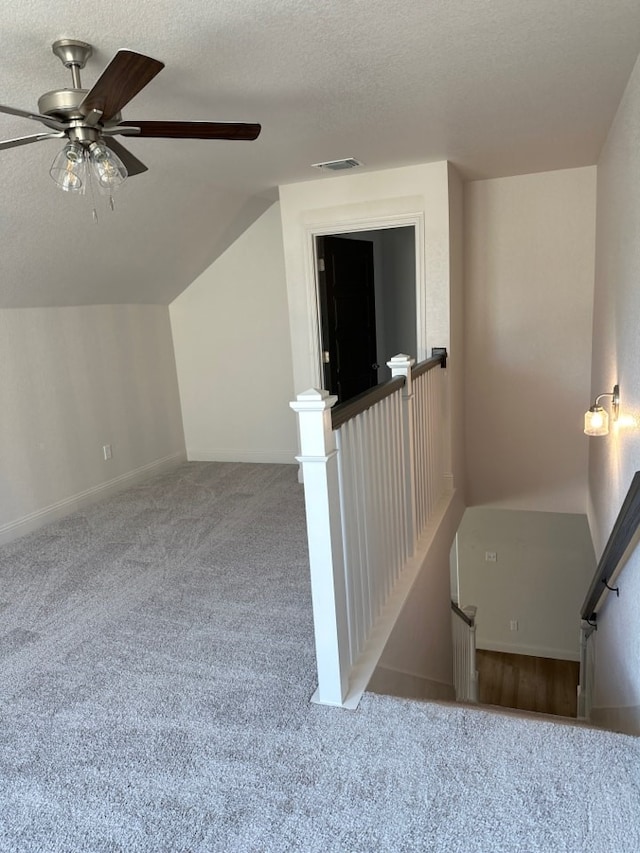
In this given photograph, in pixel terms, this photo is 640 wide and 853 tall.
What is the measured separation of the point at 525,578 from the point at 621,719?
4.35m

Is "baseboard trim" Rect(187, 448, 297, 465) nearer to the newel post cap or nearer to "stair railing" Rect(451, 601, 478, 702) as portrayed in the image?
"stair railing" Rect(451, 601, 478, 702)

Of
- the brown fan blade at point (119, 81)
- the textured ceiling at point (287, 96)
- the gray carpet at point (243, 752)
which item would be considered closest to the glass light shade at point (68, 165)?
the brown fan blade at point (119, 81)

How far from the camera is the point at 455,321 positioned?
439 centimetres

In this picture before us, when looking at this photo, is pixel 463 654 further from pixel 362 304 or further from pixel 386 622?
pixel 362 304

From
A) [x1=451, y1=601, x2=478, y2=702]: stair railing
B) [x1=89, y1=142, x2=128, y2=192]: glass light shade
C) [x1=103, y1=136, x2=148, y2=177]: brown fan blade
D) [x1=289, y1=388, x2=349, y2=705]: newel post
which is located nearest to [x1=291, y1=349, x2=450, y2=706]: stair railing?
[x1=289, y1=388, x2=349, y2=705]: newel post

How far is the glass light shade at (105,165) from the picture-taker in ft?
6.51

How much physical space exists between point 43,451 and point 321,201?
2.69 metres

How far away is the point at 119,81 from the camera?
66.6 inches

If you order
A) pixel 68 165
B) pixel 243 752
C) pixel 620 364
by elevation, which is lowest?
pixel 243 752

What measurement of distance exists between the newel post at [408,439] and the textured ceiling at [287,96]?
1.21m

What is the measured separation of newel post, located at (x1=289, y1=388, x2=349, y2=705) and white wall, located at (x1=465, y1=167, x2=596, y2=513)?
10.3 feet

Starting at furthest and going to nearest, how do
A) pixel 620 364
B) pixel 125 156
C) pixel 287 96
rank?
pixel 620 364 < pixel 287 96 < pixel 125 156

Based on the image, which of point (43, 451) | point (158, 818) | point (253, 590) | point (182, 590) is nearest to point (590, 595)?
point (253, 590)

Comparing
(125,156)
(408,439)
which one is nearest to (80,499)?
(408,439)
